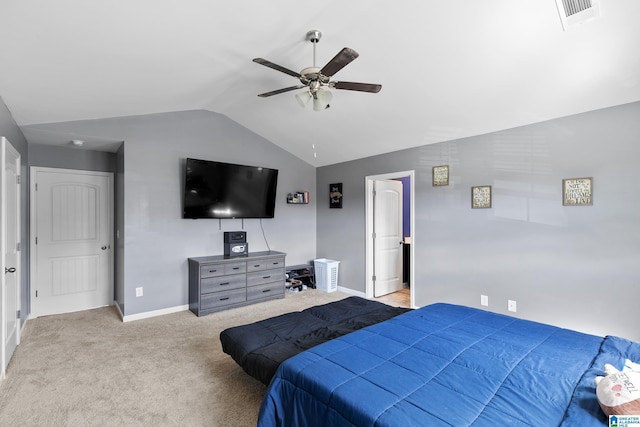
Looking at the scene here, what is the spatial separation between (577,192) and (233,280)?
414 centimetres

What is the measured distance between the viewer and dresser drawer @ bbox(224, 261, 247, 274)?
4.29 meters

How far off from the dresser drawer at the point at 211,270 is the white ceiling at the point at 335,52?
2130mm

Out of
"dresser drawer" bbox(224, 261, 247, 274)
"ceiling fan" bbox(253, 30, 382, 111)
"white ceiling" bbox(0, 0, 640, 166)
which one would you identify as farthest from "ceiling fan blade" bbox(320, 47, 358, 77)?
"dresser drawer" bbox(224, 261, 247, 274)

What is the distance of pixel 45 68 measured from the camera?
2.29m

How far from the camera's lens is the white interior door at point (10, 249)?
253 centimetres

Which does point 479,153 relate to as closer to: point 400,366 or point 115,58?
point 400,366

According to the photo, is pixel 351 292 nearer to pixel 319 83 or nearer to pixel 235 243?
pixel 235 243

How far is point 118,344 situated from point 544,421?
11.9 feet

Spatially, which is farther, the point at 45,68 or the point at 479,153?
the point at 479,153

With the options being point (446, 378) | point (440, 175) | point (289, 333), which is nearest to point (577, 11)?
point (440, 175)

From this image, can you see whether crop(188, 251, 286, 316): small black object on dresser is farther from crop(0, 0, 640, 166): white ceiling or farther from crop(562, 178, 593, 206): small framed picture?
crop(562, 178, 593, 206): small framed picture

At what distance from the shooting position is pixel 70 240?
4.24 metres

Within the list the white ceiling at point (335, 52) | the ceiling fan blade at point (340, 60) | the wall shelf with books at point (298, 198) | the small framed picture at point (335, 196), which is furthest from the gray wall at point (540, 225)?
the ceiling fan blade at point (340, 60)

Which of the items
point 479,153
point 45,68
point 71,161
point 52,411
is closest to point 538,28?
point 479,153
